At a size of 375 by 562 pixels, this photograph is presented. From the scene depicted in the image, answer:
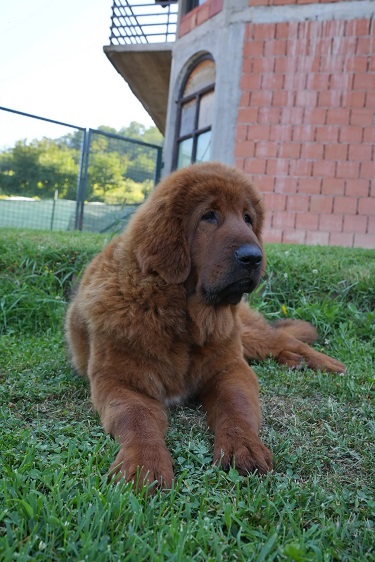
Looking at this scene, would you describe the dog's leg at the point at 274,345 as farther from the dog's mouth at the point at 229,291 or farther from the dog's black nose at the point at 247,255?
the dog's black nose at the point at 247,255

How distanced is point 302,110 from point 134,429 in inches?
304

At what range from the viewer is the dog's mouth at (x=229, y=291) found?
236cm

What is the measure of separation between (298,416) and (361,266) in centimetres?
319

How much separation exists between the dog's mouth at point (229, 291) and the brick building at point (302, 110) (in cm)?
641

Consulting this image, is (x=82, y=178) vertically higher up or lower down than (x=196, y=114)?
lower down

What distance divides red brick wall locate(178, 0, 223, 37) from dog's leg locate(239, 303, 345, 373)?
7963mm

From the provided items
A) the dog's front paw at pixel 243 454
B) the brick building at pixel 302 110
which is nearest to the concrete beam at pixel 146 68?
the brick building at pixel 302 110

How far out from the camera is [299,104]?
848 cm

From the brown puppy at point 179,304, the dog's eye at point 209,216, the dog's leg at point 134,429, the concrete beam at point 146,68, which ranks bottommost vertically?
the dog's leg at point 134,429

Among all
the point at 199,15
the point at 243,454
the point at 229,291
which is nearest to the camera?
the point at 243,454

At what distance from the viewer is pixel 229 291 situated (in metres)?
2.39

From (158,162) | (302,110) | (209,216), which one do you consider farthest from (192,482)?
(158,162)

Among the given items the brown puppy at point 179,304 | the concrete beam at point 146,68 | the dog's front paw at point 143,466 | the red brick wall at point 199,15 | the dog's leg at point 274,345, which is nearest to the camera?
the dog's front paw at point 143,466

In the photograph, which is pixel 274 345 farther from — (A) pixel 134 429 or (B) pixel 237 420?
(A) pixel 134 429
